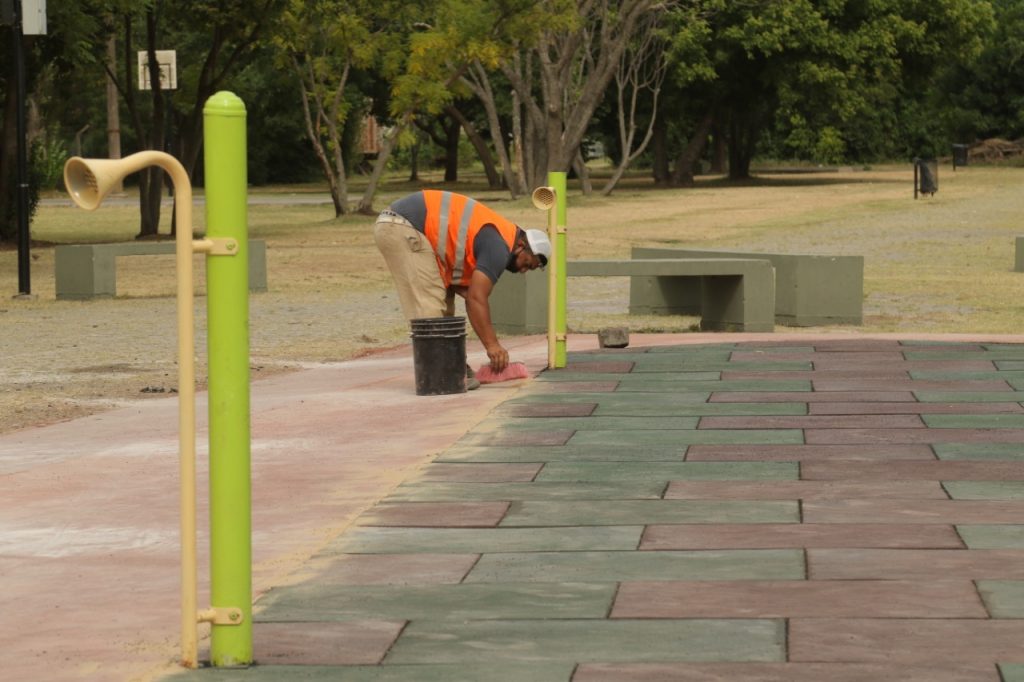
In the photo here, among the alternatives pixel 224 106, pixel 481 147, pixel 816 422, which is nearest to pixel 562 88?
pixel 481 147

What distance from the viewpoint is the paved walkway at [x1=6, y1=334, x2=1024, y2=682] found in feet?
15.5

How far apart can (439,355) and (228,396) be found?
5.71 metres

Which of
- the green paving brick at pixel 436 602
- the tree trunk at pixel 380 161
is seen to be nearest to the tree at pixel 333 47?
the tree trunk at pixel 380 161

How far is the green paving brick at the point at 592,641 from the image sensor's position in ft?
15.4

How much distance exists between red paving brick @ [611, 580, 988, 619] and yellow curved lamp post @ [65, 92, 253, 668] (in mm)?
1082

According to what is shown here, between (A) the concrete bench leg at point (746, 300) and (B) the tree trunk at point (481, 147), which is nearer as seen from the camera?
(A) the concrete bench leg at point (746, 300)

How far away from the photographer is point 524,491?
7.16 meters

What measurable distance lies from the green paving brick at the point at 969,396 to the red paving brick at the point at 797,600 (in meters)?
4.26

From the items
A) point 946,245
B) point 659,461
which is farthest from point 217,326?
point 946,245

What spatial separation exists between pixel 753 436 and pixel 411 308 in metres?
2.98

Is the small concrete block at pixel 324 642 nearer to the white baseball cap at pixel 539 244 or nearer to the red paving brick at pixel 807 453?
the red paving brick at pixel 807 453

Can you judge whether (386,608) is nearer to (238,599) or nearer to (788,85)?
(238,599)

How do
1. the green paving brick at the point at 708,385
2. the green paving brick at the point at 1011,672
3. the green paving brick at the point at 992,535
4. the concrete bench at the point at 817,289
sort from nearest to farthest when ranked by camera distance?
the green paving brick at the point at 1011,672 → the green paving brick at the point at 992,535 → the green paving brick at the point at 708,385 → the concrete bench at the point at 817,289

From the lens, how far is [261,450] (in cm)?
862
